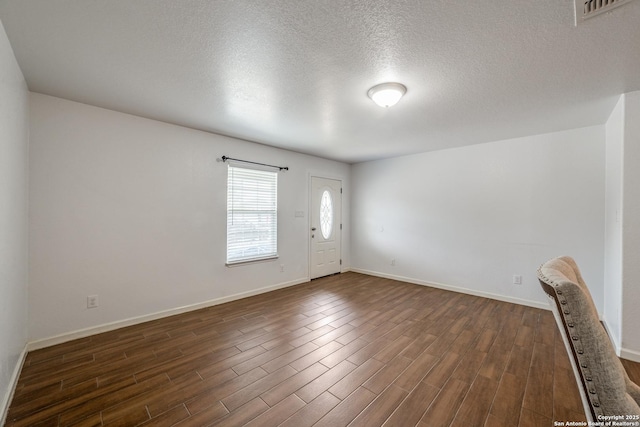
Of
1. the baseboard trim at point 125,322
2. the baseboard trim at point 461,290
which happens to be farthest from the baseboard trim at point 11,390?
the baseboard trim at point 461,290

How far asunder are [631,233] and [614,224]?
0.46m

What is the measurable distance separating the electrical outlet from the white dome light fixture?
360 centimetres

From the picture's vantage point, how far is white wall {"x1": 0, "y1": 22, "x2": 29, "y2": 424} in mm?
1719

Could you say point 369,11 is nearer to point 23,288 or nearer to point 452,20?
point 452,20

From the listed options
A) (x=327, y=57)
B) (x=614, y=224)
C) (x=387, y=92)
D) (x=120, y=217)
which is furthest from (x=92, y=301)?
(x=614, y=224)

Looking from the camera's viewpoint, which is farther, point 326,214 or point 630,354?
point 326,214

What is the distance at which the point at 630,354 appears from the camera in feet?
8.04

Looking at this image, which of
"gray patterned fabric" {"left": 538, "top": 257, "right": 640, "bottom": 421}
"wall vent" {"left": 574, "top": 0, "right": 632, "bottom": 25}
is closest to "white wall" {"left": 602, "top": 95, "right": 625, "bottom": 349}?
"wall vent" {"left": 574, "top": 0, "right": 632, "bottom": 25}

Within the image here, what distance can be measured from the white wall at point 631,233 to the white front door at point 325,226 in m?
4.09

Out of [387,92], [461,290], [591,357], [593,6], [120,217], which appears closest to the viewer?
[591,357]

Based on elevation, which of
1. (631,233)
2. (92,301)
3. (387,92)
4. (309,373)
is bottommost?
(309,373)

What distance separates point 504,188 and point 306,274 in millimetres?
3648

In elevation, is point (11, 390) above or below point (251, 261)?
below

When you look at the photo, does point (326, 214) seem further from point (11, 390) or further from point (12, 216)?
point (11, 390)
